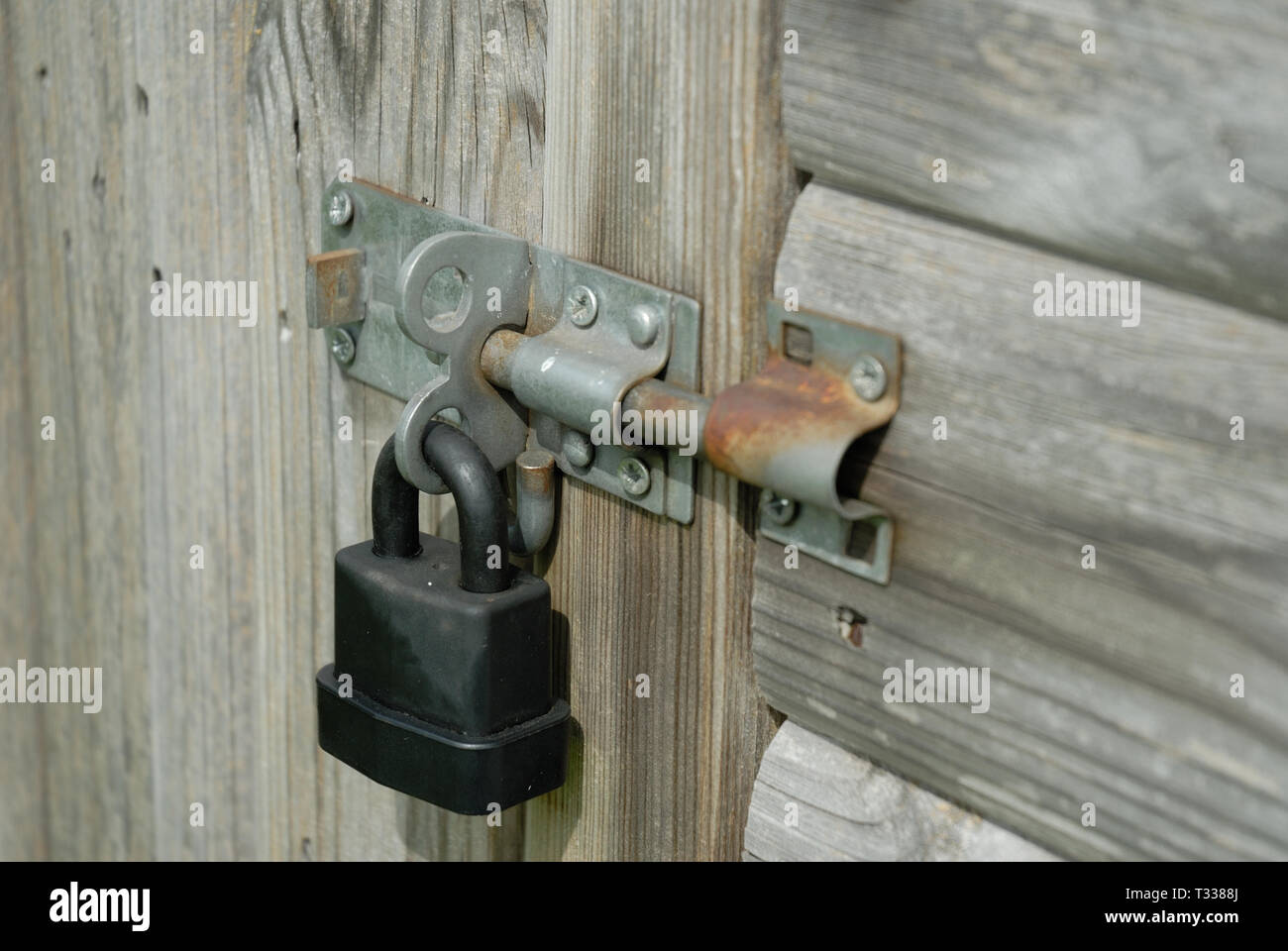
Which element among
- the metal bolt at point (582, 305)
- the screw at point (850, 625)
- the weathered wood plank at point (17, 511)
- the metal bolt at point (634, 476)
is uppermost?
the metal bolt at point (582, 305)

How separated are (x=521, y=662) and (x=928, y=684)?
1.06 feet

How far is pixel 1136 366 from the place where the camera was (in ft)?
2.38

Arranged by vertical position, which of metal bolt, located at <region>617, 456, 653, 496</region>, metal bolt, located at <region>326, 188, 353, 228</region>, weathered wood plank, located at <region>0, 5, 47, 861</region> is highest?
metal bolt, located at <region>326, 188, 353, 228</region>

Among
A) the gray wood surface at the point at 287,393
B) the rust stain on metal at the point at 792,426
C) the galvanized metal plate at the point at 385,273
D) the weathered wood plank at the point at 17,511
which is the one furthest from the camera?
the weathered wood plank at the point at 17,511

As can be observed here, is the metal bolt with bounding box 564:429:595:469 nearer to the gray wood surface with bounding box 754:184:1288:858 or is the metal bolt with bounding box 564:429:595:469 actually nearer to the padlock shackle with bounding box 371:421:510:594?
the padlock shackle with bounding box 371:421:510:594

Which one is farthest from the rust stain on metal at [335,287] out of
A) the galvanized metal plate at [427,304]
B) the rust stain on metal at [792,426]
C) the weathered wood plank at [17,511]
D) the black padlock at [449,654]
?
the weathered wood plank at [17,511]

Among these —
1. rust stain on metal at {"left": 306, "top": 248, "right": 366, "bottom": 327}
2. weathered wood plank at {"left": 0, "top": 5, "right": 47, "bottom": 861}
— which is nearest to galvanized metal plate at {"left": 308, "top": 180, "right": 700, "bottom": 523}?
rust stain on metal at {"left": 306, "top": 248, "right": 366, "bottom": 327}

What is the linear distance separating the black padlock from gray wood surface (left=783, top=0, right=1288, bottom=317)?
0.37m

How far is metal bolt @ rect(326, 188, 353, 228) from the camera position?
3.83ft

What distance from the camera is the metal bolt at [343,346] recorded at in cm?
120

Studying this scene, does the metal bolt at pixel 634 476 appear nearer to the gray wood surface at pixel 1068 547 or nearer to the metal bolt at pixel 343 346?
the gray wood surface at pixel 1068 547

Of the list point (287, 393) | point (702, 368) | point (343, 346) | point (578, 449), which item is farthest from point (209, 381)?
point (702, 368)

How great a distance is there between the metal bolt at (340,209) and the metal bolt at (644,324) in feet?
1.03

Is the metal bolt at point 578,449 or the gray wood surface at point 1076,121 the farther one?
the metal bolt at point 578,449
